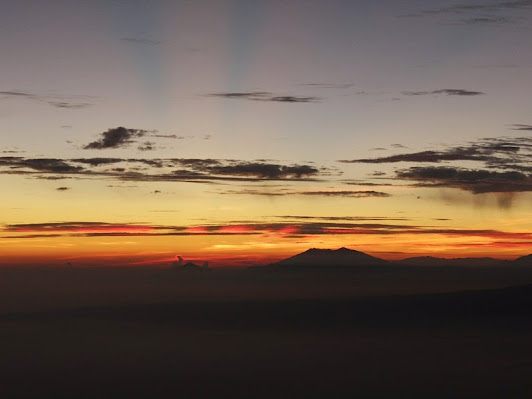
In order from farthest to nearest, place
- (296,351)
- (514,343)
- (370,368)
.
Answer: (296,351)
(514,343)
(370,368)

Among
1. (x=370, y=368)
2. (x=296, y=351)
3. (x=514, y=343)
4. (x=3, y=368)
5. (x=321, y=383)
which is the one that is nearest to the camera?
(x=321, y=383)

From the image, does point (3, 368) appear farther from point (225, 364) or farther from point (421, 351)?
point (421, 351)

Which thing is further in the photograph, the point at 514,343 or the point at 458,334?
the point at 458,334

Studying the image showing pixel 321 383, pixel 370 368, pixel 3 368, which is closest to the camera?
pixel 321 383

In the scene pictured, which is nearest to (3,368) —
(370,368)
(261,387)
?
(261,387)

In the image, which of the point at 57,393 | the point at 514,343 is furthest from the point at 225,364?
the point at 514,343

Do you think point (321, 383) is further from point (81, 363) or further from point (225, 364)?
point (81, 363)

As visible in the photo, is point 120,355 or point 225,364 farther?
point 120,355

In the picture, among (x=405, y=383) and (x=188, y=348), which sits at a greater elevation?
(x=405, y=383)

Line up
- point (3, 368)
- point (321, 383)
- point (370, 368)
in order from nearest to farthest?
1. point (321, 383)
2. point (370, 368)
3. point (3, 368)
